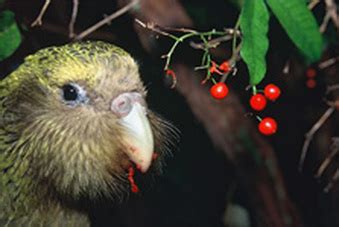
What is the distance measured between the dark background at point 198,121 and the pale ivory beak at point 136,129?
0.82 m

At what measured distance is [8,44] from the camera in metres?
2.85

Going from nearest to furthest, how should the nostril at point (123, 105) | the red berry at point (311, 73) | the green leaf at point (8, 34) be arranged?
the nostril at point (123, 105) < the green leaf at point (8, 34) < the red berry at point (311, 73)

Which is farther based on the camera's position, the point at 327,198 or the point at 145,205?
the point at 145,205

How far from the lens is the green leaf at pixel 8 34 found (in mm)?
2846

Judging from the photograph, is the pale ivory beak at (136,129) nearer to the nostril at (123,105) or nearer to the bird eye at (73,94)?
the nostril at (123,105)

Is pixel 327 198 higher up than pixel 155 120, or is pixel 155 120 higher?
pixel 155 120

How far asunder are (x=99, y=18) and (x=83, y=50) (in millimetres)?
1821

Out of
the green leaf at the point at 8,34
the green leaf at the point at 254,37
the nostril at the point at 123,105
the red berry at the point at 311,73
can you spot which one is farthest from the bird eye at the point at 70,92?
the red berry at the point at 311,73

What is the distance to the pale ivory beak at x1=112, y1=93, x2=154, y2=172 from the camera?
2352mm

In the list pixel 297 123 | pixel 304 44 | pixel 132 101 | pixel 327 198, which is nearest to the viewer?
pixel 304 44

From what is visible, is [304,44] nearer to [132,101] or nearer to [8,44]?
[132,101]

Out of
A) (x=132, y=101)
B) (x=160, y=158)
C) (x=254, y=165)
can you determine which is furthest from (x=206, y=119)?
(x=132, y=101)

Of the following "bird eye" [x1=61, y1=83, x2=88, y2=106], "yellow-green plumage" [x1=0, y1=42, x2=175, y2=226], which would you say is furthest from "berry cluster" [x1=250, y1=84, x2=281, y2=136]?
"bird eye" [x1=61, y1=83, x2=88, y2=106]

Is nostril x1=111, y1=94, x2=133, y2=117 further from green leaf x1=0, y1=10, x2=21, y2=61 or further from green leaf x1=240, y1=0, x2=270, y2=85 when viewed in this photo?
green leaf x1=0, y1=10, x2=21, y2=61
